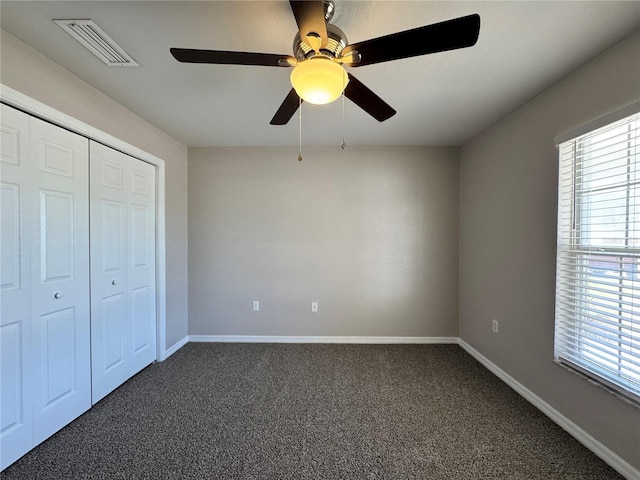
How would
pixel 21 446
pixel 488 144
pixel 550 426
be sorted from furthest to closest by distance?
pixel 488 144 < pixel 550 426 < pixel 21 446

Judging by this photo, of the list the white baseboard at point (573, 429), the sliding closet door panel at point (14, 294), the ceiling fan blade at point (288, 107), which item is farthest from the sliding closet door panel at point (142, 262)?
the white baseboard at point (573, 429)

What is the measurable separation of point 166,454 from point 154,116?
8.62 feet

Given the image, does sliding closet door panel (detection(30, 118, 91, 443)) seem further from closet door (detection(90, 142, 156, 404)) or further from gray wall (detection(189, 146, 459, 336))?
gray wall (detection(189, 146, 459, 336))

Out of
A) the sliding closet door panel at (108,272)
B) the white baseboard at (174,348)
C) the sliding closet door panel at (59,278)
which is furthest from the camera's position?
the white baseboard at (174,348)

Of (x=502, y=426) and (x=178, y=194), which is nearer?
(x=502, y=426)

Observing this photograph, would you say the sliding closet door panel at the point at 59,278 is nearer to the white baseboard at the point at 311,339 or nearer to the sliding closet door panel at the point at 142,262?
the sliding closet door panel at the point at 142,262

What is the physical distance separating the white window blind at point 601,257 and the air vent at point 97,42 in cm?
292

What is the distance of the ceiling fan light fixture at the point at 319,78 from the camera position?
1.07 m

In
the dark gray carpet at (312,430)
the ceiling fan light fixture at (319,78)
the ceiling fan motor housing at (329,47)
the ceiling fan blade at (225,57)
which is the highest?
the ceiling fan motor housing at (329,47)

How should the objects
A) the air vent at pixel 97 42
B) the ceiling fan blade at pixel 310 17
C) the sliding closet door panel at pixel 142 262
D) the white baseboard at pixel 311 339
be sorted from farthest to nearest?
the white baseboard at pixel 311 339 < the sliding closet door panel at pixel 142 262 < the air vent at pixel 97 42 < the ceiling fan blade at pixel 310 17

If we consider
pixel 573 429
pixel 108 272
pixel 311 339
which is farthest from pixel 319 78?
pixel 311 339

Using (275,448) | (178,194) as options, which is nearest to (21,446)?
(275,448)

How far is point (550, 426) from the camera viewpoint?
1813mm

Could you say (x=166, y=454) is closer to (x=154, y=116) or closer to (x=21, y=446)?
(x=21, y=446)
